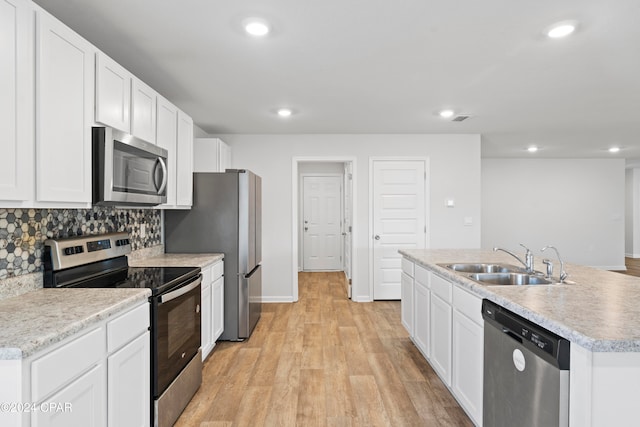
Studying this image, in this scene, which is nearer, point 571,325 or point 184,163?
point 571,325

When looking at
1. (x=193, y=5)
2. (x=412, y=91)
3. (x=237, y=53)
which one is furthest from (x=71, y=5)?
(x=412, y=91)

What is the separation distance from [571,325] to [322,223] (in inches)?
248

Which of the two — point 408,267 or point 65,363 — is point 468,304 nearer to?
point 408,267

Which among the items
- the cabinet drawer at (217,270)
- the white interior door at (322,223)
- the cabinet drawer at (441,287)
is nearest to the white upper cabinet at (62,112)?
the cabinet drawer at (217,270)

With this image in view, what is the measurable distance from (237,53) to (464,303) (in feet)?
7.03

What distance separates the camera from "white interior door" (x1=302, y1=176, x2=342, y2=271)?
7.45 m

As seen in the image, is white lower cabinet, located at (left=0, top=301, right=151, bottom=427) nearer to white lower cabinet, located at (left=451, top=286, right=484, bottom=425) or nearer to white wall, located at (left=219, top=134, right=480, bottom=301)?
white lower cabinet, located at (left=451, top=286, right=484, bottom=425)

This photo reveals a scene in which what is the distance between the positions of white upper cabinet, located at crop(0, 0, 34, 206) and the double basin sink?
230cm

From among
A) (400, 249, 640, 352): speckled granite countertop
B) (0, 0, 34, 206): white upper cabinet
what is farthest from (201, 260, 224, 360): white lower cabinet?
(400, 249, 640, 352): speckled granite countertop

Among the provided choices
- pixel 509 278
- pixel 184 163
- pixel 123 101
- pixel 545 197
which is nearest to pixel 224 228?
pixel 184 163

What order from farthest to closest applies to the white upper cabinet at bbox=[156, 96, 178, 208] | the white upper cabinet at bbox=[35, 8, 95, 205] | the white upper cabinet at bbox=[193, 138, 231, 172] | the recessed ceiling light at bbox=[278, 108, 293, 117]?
the white upper cabinet at bbox=[193, 138, 231, 172], the recessed ceiling light at bbox=[278, 108, 293, 117], the white upper cabinet at bbox=[156, 96, 178, 208], the white upper cabinet at bbox=[35, 8, 95, 205]

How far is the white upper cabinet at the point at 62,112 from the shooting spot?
1503mm

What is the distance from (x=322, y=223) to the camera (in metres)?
7.49

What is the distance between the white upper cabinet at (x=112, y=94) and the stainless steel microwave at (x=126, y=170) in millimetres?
82
